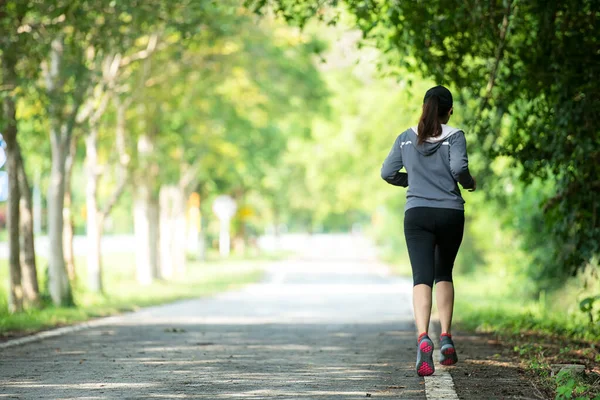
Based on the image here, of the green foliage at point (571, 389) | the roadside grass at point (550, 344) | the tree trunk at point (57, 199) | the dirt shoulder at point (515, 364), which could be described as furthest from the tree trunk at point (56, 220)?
the green foliage at point (571, 389)

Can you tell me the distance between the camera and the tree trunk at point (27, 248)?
16031mm

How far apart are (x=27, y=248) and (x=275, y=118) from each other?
14310 millimetres

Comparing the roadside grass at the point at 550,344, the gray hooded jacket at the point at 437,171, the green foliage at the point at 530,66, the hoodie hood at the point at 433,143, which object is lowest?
the roadside grass at the point at 550,344

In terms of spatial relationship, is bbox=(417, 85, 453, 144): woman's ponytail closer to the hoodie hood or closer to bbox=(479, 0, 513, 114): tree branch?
the hoodie hood

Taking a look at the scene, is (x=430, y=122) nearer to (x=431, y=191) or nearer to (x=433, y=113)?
(x=433, y=113)

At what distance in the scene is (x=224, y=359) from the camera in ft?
27.3

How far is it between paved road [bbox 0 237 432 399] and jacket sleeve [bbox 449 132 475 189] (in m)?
1.34

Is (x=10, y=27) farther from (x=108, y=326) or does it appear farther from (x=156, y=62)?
(x=156, y=62)

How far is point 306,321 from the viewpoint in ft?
43.9

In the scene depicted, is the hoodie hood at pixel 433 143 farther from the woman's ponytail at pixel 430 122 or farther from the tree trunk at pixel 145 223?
the tree trunk at pixel 145 223

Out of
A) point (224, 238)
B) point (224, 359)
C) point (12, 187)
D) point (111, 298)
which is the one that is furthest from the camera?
point (224, 238)

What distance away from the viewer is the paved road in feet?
21.4

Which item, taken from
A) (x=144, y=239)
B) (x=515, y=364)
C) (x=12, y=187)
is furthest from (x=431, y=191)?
(x=144, y=239)

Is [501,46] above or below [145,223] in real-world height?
above
